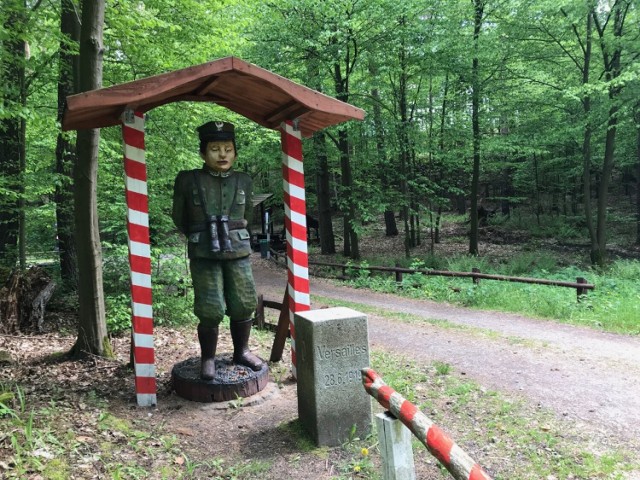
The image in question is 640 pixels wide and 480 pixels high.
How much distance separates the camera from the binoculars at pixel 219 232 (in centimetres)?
473

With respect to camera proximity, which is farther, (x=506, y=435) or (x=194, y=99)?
(x=194, y=99)

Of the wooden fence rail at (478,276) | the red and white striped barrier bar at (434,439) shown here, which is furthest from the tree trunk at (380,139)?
the red and white striped barrier bar at (434,439)

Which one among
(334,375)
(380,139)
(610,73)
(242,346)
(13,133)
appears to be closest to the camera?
(334,375)

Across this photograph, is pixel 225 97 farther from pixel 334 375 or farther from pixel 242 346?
pixel 334 375

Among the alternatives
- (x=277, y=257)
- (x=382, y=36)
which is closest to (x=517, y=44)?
(x=382, y=36)

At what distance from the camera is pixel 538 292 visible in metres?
11.0

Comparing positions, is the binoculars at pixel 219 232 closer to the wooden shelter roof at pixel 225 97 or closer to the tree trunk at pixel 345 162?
the wooden shelter roof at pixel 225 97

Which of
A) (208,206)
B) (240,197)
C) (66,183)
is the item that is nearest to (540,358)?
(240,197)

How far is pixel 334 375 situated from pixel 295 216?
1.99 metres

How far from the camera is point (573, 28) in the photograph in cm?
1432

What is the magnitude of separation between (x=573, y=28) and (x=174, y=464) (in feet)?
53.5

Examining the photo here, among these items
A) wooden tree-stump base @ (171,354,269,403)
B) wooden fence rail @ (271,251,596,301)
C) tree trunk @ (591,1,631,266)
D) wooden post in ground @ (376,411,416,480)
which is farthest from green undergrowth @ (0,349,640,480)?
tree trunk @ (591,1,631,266)

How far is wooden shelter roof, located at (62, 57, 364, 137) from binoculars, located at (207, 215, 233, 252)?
4.31ft

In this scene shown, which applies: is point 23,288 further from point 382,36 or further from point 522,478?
point 382,36
